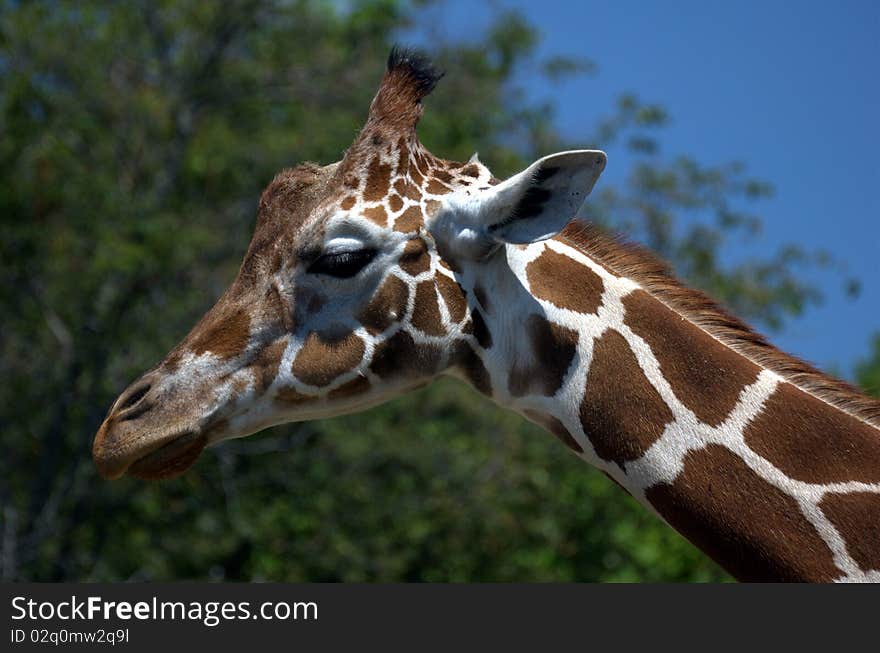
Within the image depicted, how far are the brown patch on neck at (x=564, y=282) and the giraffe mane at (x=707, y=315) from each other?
15cm

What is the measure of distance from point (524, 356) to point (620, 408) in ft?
1.45

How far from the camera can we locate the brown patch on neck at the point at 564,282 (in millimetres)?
5094

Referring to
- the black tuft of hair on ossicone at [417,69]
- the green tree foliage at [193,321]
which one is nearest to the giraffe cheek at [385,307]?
the black tuft of hair on ossicone at [417,69]

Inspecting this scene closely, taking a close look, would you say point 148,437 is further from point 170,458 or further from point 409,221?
point 409,221

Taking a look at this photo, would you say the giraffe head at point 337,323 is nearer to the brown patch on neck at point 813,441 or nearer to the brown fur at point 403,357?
the brown fur at point 403,357

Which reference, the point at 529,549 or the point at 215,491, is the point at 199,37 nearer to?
the point at 215,491

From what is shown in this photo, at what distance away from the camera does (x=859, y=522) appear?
4500 millimetres

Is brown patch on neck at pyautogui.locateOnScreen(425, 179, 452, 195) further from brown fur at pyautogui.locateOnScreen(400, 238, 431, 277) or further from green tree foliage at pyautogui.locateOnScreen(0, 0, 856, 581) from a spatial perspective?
green tree foliage at pyautogui.locateOnScreen(0, 0, 856, 581)

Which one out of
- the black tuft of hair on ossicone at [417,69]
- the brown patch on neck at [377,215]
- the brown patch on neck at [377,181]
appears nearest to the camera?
the brown patch on neck at [377,215]

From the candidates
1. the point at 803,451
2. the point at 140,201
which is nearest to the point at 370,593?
the point at 803,451

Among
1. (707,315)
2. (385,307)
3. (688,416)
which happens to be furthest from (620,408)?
(385,307)

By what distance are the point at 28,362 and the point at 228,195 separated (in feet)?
14.0

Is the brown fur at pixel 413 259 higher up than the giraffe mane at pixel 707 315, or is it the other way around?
the giraffe mane at pixel 707 315

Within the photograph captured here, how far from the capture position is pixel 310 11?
72.4 ft
